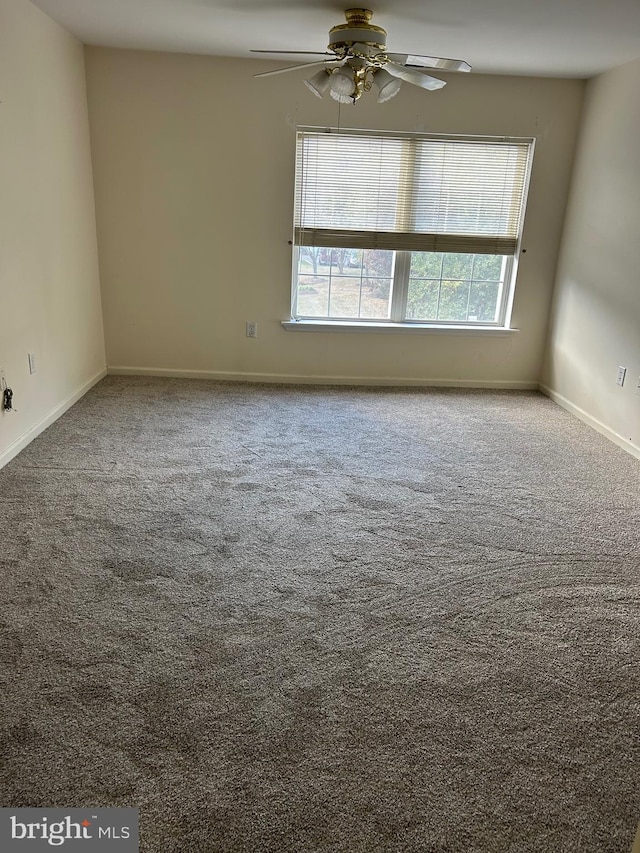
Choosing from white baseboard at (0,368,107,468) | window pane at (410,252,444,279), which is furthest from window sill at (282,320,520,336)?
white baseboard at (0,368,107,468)

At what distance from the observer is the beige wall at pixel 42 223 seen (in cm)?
328

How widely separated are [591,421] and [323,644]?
3203 mm

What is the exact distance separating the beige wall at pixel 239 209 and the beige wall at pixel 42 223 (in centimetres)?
31

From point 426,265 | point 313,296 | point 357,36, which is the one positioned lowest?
point 313,296

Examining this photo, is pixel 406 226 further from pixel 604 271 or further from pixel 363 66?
pixel 363 66

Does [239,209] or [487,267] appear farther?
[487,267]

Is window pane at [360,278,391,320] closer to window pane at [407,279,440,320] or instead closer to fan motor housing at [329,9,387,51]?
window pane at [407,279,440,320]

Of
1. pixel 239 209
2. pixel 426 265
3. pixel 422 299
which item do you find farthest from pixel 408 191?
pixel 239 209

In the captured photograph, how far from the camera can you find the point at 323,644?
1.96 meters

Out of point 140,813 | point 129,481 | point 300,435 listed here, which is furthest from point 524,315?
point 140,813

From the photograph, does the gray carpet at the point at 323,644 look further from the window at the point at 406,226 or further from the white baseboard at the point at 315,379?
the window at the point at 406,226

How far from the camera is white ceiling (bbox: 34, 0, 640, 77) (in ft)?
10.3

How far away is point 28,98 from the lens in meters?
3.48

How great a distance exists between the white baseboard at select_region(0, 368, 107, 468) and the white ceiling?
236 cm
